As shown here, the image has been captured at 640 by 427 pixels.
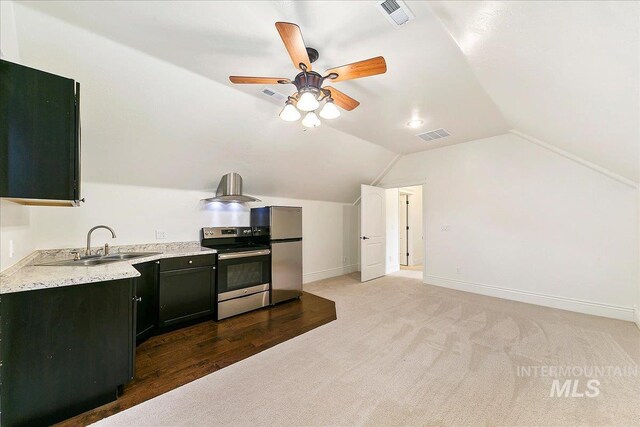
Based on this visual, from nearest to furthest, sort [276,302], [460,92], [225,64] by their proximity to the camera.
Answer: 1. [225,64]
2. [460,92]
3. [276,302]

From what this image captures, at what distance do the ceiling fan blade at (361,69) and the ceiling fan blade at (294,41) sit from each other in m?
0.22

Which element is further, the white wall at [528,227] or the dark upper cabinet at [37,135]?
the white wall at [528,227]

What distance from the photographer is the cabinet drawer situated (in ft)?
9.18

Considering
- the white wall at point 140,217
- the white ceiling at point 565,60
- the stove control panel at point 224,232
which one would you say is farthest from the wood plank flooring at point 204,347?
the white ceiling at point 565,60

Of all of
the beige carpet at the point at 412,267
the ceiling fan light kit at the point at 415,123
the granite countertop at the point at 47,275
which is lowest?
the beige carpet at the point at 412,267

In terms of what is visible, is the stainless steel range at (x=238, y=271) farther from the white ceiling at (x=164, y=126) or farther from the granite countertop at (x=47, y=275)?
the granite countertop at (x=47, y=275)

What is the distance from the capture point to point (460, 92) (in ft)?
8.84

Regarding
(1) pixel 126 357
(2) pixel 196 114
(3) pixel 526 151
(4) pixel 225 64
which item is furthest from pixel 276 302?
(3) pixel 526 151

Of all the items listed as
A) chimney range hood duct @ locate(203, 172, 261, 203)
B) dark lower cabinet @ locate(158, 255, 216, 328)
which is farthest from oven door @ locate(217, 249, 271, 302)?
chimney range hood duct @ locate(203, 172, 261, 203)

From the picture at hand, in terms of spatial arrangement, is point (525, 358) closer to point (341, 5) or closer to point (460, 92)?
point (460, 92)

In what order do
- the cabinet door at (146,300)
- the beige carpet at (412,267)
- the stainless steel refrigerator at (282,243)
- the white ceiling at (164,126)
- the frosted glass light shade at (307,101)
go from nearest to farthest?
the frosted glass light shade at (307,101)
the white ceiling at (164,126)
the cabinet door at (146,300)
the stainless steel refrigerator at (282,243)
the beige carpet at (412,267)

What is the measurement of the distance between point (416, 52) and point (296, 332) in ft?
10.3

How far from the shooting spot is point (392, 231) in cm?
609

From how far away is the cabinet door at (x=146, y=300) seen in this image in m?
2.50
